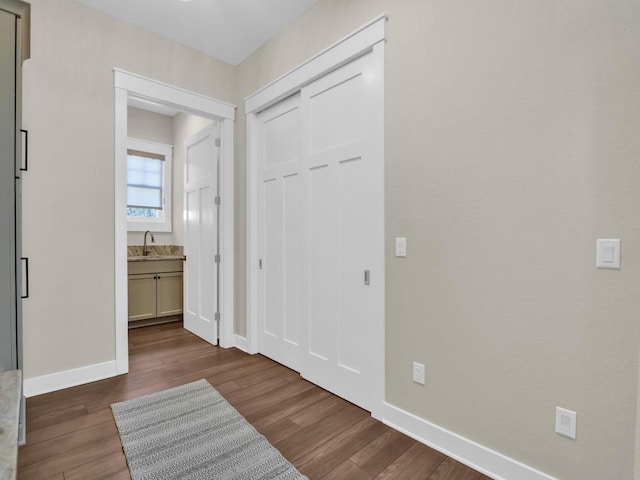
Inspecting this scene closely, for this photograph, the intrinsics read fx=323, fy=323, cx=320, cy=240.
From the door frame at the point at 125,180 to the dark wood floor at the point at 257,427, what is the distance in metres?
0.45

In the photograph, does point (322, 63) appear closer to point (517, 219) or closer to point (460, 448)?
point (517, 219)

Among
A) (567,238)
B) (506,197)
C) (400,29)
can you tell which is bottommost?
(567,238)

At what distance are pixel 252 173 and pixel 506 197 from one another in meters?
2.36

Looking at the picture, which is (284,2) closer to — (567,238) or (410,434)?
(567,238)

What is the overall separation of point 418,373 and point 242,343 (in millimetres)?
2066

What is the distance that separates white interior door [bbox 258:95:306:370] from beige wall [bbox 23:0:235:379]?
1290 millimetres

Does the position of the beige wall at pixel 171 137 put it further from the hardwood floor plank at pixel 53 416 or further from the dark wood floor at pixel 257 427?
the hardwood floor plank at pixel 53 416

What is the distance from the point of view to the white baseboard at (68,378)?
2.39 metres

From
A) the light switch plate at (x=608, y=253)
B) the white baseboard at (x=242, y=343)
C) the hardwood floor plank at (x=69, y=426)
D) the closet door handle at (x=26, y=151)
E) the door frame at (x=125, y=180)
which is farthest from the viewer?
the white baseboard at (x=242, y=343)

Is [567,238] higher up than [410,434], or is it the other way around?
[567,238]

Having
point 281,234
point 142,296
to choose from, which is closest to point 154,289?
point 142,296

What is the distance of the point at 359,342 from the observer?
2.26 meters

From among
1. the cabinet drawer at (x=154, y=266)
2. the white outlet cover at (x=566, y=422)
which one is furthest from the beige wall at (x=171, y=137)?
the white outlet cover at (x=566, y=422)

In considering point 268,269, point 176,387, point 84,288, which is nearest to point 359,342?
point 268,269
